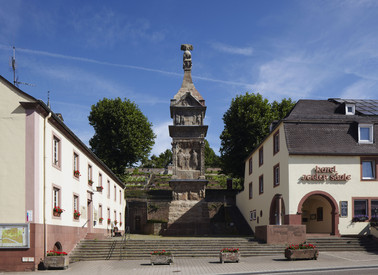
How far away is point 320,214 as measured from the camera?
3412 centimetres

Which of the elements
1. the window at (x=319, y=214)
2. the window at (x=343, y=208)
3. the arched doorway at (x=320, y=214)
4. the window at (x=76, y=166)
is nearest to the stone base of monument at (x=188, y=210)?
the arched doorway at (x=320, y=214)

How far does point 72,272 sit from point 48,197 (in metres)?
3.99

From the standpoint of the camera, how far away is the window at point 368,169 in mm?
29703

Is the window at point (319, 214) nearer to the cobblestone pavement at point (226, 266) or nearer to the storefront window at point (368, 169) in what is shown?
the storefront window at point (368, 169)

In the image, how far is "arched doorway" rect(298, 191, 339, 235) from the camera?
95.2ft

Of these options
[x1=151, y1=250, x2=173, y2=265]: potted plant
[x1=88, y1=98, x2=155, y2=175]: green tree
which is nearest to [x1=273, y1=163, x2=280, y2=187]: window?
[x1=151, y1=250, x2=173, y2=265]: potted plant

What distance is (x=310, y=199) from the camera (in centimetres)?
3600

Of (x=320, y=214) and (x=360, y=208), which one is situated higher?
(x=360, y=208)

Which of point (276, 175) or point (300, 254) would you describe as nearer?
point (300, 254)

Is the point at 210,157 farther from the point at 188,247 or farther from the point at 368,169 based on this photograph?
the point at 188,247

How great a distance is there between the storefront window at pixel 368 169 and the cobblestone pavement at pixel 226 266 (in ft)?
24.2

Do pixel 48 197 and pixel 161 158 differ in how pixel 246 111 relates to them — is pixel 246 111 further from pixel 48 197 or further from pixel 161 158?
pixel 161 158

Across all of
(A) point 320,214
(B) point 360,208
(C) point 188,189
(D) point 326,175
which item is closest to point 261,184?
(A) point 320,214

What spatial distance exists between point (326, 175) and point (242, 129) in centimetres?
2214
